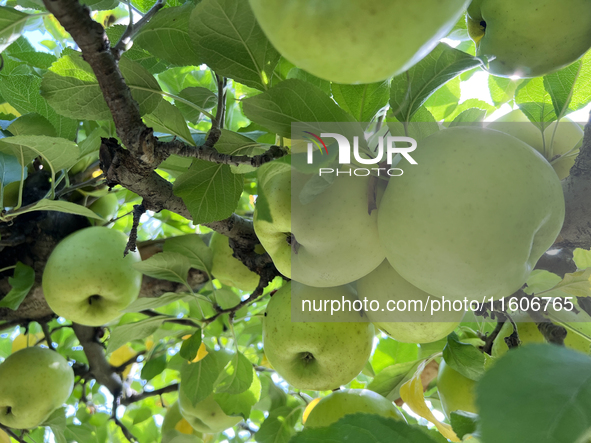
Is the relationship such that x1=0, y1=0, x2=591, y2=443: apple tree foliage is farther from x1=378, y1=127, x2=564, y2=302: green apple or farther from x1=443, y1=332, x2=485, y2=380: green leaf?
x1=378, y1=127, x2=564, y2=302: green apple

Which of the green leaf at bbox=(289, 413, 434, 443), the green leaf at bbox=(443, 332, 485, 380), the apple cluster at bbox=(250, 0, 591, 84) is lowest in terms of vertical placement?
the green leaf at bbox=(443, 332, 485, 380)

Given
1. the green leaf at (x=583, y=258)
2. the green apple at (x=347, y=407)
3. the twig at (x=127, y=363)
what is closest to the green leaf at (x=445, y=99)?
the green leaf at (x=583, y=258)

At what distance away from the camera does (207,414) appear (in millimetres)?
1270

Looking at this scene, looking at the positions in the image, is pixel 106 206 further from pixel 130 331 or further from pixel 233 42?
pixel 233 42

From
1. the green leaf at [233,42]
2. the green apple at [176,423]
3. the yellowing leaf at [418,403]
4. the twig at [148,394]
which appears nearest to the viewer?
the green leaf at [233,42]

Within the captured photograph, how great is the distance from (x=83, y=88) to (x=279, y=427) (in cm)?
92

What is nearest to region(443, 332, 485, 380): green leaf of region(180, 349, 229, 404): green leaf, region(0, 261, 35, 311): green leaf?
region(180, 349, 229, 404): green leaf

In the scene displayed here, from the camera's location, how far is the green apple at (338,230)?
579 mm

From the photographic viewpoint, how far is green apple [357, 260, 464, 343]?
0.67m

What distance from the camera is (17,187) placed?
3.87 ft

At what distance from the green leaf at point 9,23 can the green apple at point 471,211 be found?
0.63 meters

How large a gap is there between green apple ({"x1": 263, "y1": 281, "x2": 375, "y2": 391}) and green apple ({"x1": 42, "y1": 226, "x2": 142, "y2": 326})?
413 millimetres

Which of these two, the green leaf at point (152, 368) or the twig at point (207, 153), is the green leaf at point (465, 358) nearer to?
the twig at point (207, 153)

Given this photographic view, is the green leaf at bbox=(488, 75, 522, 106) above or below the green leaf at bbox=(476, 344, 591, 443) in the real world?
below
